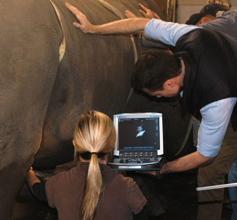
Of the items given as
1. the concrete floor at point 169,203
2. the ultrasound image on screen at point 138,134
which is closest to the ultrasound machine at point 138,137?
the ultrasound image on screen at point 138,134

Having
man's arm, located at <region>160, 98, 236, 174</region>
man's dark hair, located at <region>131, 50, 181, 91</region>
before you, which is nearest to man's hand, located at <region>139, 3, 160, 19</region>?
man's dark hair, located at <region>131, 50, 181, 91</region>

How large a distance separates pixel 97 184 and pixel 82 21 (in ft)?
2.69

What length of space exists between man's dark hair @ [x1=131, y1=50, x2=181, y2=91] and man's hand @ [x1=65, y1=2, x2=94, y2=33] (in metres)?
0.30

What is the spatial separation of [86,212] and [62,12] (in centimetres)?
89

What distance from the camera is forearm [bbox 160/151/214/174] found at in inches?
87.4

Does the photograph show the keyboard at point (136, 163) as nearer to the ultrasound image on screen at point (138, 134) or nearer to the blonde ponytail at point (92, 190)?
the ultrasound image on screen at point (138, 134)

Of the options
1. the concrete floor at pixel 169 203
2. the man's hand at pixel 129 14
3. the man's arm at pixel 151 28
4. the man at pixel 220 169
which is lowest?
the concrete floor at pixel 169 203

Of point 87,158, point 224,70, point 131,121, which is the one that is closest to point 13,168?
point 87,158

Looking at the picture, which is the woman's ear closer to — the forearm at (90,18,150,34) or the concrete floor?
the forearm at (90,18,150,34)

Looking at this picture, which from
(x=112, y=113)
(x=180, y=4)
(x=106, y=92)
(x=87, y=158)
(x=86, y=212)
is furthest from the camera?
(x=180, y=4)

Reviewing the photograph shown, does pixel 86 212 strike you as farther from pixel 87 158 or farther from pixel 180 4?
pixel 180 4

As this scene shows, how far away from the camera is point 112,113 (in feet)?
7.79

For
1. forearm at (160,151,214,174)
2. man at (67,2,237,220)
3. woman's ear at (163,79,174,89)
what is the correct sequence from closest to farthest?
man at (67,2,237,220) → woman's ear at (163,79,174,89) → forearm at (160,151,214,174)

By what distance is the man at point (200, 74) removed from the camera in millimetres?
1991
